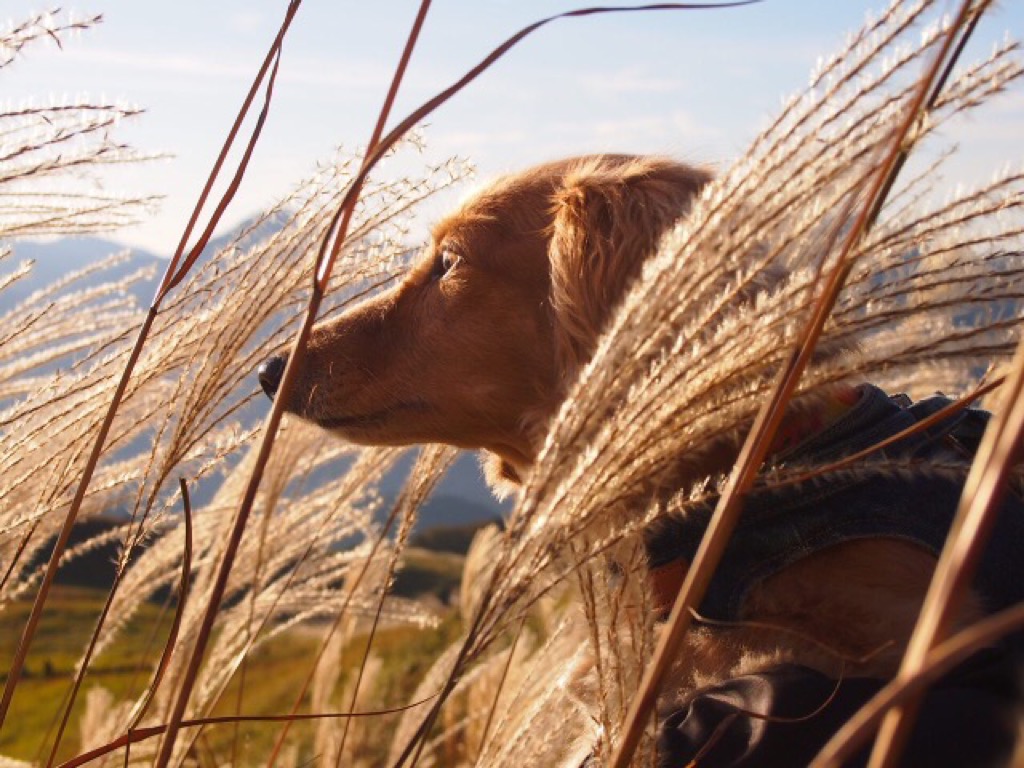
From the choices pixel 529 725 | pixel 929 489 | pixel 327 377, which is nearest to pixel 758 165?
pixel 529 725

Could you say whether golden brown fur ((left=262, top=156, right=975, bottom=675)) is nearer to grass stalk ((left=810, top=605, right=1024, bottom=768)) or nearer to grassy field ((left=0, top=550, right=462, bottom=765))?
grassy field ((left=0, top=550, right=462, bottom=765))

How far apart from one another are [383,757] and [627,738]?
3082mm

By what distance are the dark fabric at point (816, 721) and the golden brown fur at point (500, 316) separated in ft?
3.11

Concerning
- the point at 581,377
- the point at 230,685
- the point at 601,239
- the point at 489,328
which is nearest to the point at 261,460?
the point at 581,377

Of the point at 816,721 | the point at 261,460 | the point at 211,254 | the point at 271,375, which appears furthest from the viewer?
the point at 271,375

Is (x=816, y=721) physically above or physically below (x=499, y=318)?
below

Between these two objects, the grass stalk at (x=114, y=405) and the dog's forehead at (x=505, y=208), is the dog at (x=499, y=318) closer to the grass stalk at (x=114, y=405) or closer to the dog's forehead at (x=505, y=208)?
the dog's forehead at (x=505, y=208)

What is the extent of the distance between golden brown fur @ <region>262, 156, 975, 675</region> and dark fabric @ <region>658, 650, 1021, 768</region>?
949mm

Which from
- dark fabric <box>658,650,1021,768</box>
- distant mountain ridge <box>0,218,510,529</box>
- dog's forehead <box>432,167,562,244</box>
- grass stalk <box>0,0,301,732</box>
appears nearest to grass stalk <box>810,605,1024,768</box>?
→ dark fabric <box>658,650,1021,768</box>

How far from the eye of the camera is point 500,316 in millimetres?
2410

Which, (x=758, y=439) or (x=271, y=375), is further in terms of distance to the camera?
(x=271, y=375)

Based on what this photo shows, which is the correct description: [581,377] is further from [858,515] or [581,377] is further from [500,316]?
[500,316]

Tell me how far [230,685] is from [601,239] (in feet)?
5.13

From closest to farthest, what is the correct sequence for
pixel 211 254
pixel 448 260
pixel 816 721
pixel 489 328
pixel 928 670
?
pixel 928 670, pixel 816 721, pixel 211 254, pixel 489 328, pixel 448 260
